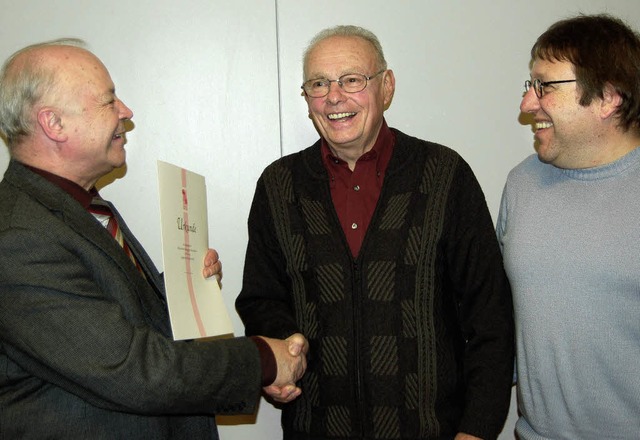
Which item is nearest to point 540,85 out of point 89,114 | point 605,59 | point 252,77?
point 605,59

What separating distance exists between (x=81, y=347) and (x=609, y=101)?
155cm

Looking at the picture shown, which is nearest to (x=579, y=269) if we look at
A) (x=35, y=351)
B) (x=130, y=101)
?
(x=35, y=351)

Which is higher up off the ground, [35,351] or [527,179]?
[527,179]

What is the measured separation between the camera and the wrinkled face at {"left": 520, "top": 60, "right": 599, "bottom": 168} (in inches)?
75.1

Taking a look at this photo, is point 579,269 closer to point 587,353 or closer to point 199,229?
point 587,353

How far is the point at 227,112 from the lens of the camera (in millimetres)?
2508

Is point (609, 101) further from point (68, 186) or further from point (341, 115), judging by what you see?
point (68, 186)

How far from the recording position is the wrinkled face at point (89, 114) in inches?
72.2

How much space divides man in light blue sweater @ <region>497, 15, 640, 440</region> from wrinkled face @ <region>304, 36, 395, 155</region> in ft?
1.61

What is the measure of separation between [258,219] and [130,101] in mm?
679

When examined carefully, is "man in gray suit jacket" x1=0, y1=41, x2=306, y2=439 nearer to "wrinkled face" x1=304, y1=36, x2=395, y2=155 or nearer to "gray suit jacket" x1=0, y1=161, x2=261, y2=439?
"gray suit jacket" x1=0, y1=161, x2=261, y2=439

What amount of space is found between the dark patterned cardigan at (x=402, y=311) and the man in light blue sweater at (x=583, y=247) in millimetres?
120

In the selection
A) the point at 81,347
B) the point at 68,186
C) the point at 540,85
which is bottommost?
the point at 81,347

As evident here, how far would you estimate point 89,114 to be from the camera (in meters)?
1.87
